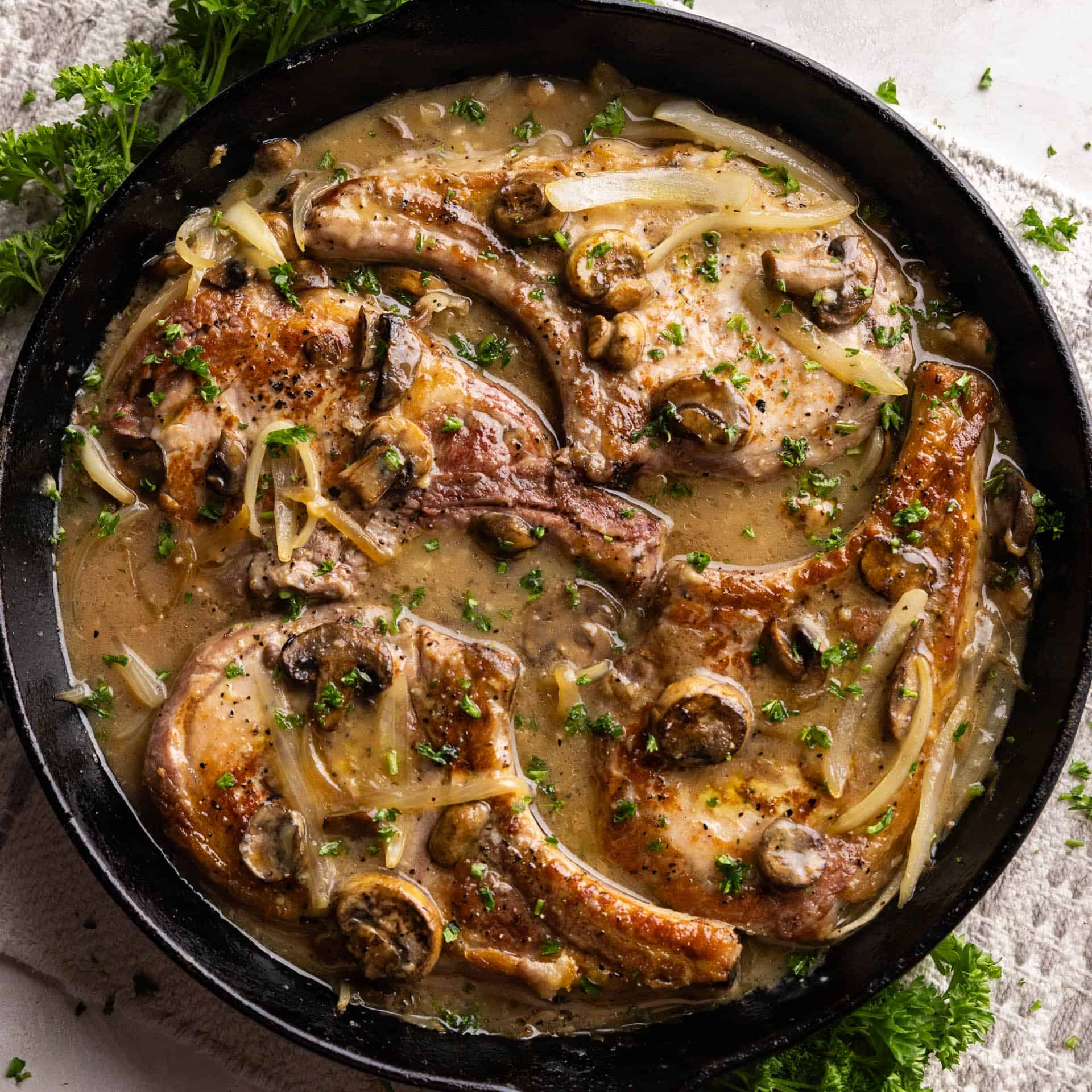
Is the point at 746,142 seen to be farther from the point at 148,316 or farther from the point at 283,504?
the point at 148,316

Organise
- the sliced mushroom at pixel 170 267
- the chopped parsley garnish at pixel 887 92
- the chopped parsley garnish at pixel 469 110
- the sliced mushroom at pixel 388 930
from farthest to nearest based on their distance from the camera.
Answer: the chopped parsley garnish at pixel 887 92, the chopped parsley garnish at pixel 469 110, the sliced mushroom at pixel 170 267, the sliced mushroom at pixel 388 930

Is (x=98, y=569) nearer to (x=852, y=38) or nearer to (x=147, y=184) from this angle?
(x=147, y=184)

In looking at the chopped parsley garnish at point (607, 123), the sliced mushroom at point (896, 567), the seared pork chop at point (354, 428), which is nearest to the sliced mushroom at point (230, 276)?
the seared pork chop at point (354, 428)

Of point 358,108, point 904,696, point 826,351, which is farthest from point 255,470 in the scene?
point 904,696

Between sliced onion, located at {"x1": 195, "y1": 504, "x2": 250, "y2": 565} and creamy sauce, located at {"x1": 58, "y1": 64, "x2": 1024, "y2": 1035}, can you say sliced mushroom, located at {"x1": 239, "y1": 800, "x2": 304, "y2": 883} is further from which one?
sliced onion, located at {"x1": 195, "y1": 504, "x2": 250, "y2": 565}

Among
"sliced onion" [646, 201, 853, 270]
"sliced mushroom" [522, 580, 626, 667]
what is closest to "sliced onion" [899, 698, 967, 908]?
"sliced mushroom" [522, 580, 626, 667]

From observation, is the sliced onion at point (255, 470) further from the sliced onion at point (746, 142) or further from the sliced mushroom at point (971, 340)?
the sliced mushroom at point (971, 340)
